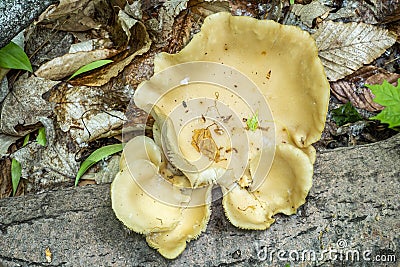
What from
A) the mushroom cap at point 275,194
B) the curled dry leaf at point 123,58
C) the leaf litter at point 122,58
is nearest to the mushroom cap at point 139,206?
the mushroom cap at point 275,194

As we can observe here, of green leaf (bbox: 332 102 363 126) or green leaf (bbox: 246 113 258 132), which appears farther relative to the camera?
green leaf (bbox: 332 102 363 126)

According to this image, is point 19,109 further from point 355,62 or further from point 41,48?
point 355,62

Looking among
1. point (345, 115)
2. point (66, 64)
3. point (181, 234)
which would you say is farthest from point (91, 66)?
point (345, 115)

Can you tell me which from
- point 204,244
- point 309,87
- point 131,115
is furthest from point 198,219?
point 131,115

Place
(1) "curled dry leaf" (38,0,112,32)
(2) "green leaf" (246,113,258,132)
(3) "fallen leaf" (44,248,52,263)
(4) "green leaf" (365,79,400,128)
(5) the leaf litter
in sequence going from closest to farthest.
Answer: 1. (3) "fallen leaf" (44,248,52,263)
2. (2) "green leaf" (246,113,258,132)
3. (4) "green leaf" (365,79,400,128)
4. (5) the leaf litter
5. (1) "curled dry leaf" (38,0,112,32)

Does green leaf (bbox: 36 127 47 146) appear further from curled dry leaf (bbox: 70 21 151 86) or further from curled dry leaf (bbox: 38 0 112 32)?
curled dry leaf (bbox: 38 0 112 32)

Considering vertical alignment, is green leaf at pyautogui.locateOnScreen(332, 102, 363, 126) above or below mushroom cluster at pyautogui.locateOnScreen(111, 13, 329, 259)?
below

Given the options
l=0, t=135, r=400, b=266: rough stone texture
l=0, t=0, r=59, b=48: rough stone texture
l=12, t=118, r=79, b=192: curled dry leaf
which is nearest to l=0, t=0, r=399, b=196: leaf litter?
l=12, t=118, r=79, b=192: curled dry leaf

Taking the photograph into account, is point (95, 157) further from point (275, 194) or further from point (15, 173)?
point (275, 194)
